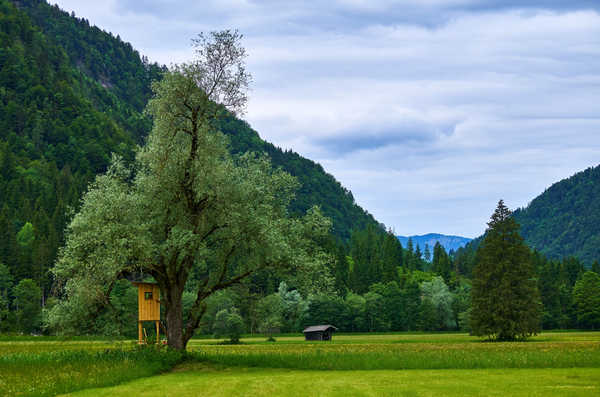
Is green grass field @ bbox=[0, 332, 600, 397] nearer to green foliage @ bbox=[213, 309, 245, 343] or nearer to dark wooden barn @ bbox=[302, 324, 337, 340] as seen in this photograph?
green foliage @ bbox=[213, 309, 245, 343]

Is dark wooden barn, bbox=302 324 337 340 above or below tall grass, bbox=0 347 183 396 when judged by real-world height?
below

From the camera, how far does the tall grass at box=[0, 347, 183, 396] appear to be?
1041 inches

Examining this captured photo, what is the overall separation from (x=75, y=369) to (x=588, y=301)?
137853 millimetres

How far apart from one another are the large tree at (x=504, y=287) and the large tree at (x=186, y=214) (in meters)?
54.0

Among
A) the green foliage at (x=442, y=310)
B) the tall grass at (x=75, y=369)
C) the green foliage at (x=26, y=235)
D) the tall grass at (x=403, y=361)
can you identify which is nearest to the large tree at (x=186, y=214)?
the tall grass at (x=75, y=369)

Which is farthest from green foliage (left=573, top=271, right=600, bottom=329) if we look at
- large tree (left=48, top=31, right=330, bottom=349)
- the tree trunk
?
the tree trunk

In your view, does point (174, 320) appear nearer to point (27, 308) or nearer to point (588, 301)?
point (27, 308)

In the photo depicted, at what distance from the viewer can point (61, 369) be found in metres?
31.1

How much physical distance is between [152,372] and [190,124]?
1573cm

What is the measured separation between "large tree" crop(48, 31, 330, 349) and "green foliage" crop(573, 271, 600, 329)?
407 feet

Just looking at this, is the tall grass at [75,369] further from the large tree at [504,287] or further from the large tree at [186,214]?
the large tree at [504,287]

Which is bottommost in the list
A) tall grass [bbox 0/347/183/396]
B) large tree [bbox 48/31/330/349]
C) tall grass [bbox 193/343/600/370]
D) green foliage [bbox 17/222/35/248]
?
tall grass [bbox 193/343/600/370]

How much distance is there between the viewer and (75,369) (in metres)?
31.2

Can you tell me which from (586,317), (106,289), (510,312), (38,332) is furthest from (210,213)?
(586,317)
